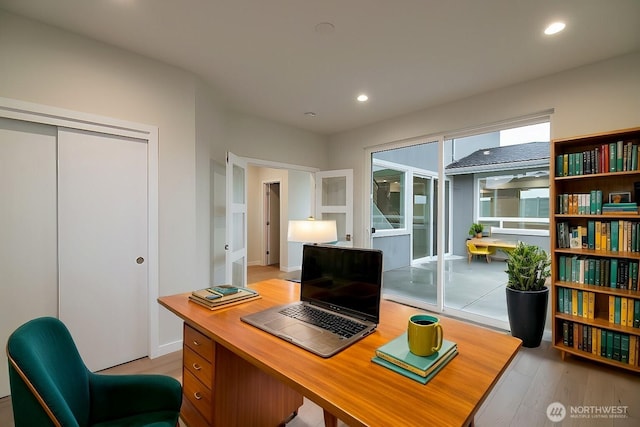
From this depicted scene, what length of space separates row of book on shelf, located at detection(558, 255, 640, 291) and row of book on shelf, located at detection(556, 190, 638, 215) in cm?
41

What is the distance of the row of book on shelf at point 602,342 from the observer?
88.3 inches

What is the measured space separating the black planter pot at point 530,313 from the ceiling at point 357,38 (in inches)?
84.9

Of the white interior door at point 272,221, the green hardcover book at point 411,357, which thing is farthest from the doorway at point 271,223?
the green hardcover book at point 411,357

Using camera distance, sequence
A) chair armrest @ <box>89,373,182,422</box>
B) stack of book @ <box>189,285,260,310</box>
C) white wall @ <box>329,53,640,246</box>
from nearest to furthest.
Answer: chair armrest @ <box>89,373,182,422</box>, stack of book @ <box>189,285,260,310</box>, white wall @ <box>329,53,640,246</box>

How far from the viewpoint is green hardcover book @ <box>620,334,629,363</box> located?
226 cm

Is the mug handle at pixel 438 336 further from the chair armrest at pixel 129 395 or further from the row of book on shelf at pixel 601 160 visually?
the row of book on shelf at pixel 601 160

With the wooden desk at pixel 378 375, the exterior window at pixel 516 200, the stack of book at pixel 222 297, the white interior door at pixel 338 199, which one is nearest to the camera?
the wooden desk at pixel 378 375

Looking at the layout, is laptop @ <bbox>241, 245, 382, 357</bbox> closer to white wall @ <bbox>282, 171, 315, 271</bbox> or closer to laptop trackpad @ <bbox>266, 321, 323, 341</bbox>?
laptop trackpad @ <bbox>266, 321, 323, 341</bbox>

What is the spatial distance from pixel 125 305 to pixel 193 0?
2411 millimetres

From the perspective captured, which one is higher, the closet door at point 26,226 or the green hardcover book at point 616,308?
the closet door at point 26,226

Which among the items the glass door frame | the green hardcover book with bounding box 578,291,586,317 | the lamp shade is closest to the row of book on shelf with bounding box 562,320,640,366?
the green hardcover book with bounding box 578,291,586,317

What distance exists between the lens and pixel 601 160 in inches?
94.4

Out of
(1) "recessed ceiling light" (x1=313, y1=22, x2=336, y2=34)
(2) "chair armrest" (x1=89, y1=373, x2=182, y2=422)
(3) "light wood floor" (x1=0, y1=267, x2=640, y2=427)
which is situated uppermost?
(1) "recessed ceiling light" (x1=313, y1=22, x2=336, y2=34)

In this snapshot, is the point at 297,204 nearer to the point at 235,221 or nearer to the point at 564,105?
the point at 235,221
